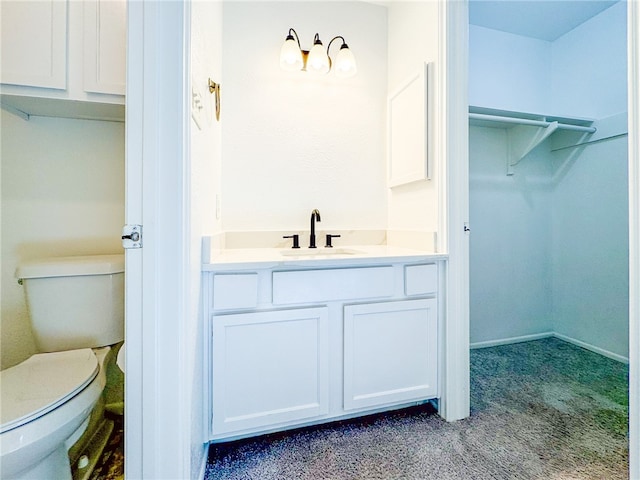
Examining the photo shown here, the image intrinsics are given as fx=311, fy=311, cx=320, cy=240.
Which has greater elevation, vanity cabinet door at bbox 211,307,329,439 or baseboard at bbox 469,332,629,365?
vanity cabinet door at bbox 211,307,329,439

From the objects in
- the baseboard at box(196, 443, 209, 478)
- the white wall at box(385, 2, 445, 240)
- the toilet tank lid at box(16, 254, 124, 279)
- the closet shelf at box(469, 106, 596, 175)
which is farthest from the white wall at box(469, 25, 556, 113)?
the baseboard at box(196, 443, 209, 478)

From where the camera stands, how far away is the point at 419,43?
5.57ft

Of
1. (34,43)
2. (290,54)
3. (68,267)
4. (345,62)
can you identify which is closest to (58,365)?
(68,267)

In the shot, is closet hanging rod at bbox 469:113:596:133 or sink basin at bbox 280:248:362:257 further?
closet hanging rod at bbox 469:113:596:133

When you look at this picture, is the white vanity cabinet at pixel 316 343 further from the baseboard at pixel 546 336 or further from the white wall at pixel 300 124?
the baseboard at pixel 546 336

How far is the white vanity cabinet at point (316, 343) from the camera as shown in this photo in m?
1.24

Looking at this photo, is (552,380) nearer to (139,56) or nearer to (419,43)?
(419,43)

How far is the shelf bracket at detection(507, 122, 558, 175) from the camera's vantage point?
2141 mm

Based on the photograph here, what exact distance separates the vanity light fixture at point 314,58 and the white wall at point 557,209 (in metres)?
1.05

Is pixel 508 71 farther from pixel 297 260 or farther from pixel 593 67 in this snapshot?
pixel 297 260

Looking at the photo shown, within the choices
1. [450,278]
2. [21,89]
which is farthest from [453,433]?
[21,89]

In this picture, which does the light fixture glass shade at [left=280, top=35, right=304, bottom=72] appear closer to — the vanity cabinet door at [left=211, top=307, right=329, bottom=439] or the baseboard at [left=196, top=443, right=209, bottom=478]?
the vanity cabinet door at [left=211, top=307, right=329, bottom=439]

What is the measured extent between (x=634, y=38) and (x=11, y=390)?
2.10 m

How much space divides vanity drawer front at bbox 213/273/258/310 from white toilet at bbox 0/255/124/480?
1.23 ft
